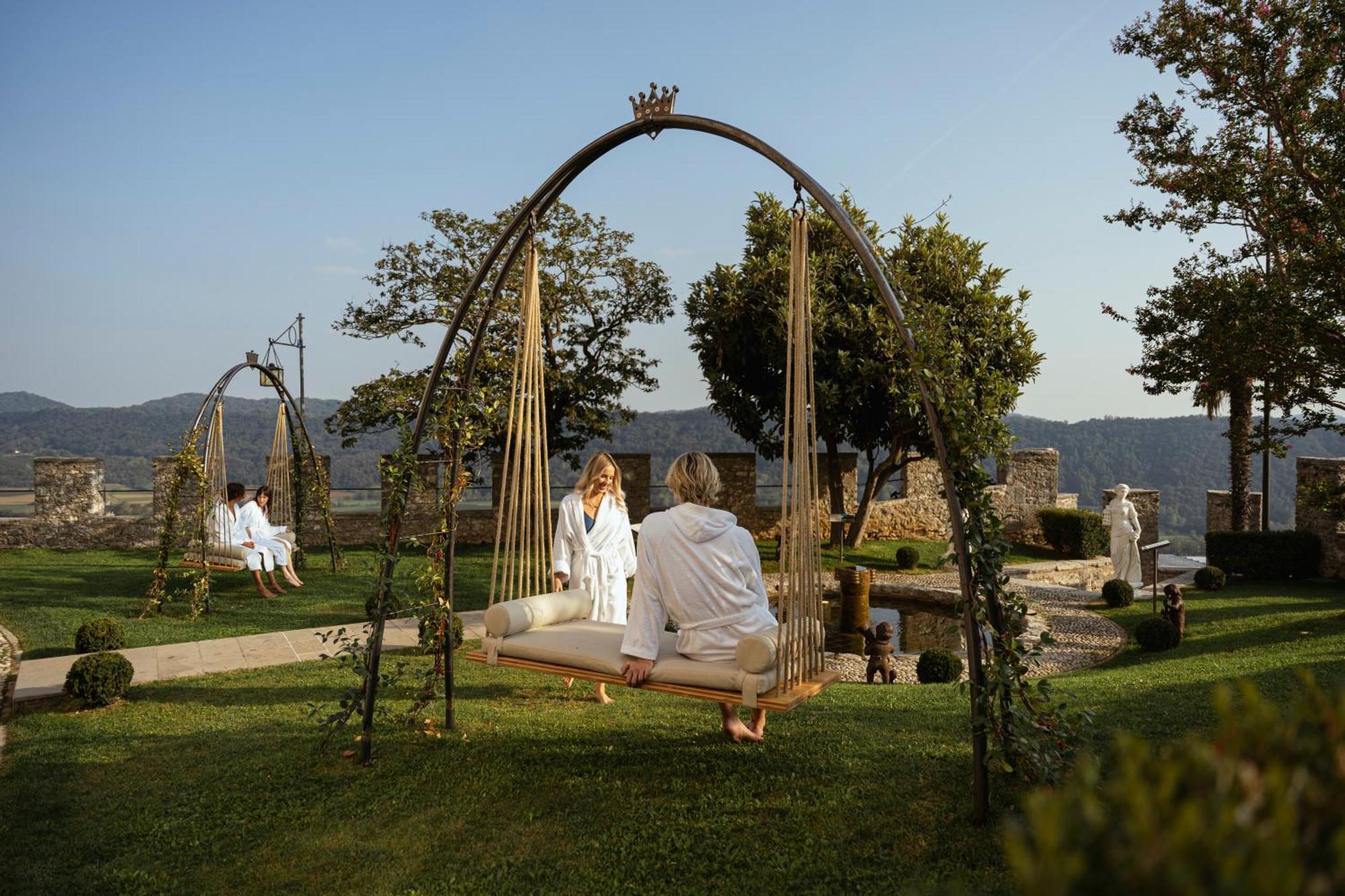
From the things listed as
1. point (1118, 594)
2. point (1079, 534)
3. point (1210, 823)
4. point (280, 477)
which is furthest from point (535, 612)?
point (1079, 534)

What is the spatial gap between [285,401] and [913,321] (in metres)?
10.6

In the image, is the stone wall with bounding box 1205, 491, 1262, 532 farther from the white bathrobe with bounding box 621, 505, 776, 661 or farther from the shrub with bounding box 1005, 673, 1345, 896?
the shrub with bounding box 1005, 673, 1345, 896

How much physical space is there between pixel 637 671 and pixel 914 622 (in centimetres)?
805

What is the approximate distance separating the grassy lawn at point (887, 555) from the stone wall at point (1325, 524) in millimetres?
4416

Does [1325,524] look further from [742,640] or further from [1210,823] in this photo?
[1210,823]

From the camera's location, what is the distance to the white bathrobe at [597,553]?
672cm

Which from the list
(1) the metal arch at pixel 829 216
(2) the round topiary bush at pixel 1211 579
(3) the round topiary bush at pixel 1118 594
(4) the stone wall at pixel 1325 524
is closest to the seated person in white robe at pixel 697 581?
(1) the metal arch at pixel 829 216

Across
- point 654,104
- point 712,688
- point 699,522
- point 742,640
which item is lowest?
point 712,688

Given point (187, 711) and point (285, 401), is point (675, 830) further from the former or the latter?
point (285, 401)

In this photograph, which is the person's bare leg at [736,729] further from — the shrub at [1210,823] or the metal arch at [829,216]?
the shrub at [1210,823]

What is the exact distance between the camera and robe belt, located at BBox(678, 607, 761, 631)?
4.58m

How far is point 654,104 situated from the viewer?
15.6 feet

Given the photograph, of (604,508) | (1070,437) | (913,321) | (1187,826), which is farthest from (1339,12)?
(1070,437)

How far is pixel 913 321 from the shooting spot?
4.02m
